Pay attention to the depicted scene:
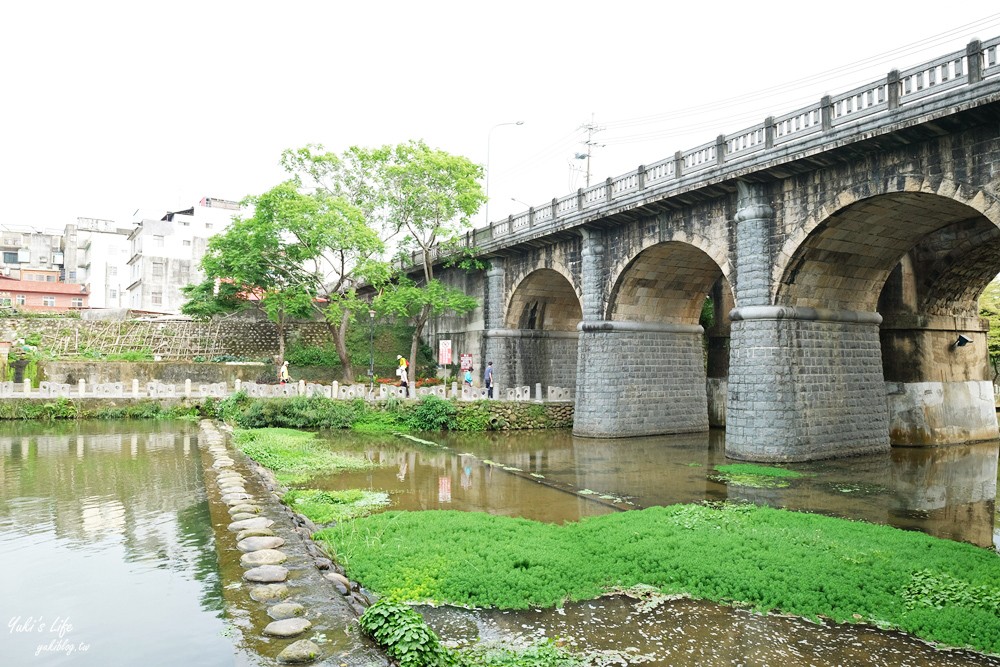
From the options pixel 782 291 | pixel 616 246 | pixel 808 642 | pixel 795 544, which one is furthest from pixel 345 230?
pixel 808 642

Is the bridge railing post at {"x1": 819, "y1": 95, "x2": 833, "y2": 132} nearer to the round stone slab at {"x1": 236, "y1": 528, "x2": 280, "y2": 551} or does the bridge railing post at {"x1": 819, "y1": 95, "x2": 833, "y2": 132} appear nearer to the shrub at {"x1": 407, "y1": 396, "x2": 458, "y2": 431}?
the round stone slab at {"x1": 236, "y1": 528, "x2": 280, "y2": 551}

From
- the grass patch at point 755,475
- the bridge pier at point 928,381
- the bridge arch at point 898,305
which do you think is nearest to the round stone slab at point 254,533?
the grass patch at point 755,475

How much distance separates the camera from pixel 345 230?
3080 centimetres

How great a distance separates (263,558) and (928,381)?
2191 cm

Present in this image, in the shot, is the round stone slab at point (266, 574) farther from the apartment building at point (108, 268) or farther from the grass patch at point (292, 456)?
the apartment building at point (108, 268)

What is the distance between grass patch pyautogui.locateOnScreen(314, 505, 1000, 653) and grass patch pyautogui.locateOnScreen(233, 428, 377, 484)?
19.7 ft

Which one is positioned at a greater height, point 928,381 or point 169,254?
point 169,254

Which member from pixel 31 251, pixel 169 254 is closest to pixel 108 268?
pixel 169 254

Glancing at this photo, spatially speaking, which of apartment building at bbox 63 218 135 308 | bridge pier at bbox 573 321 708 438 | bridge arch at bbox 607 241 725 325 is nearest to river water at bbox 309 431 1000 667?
bridge pier at bbox 573 321 708 438

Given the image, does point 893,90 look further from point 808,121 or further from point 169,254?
point 169,254

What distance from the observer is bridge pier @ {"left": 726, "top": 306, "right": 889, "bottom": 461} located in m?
18.6

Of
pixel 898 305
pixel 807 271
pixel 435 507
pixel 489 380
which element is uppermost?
pixel 807 271

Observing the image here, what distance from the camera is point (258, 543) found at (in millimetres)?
8578

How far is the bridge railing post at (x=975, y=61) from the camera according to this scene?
550 inches
